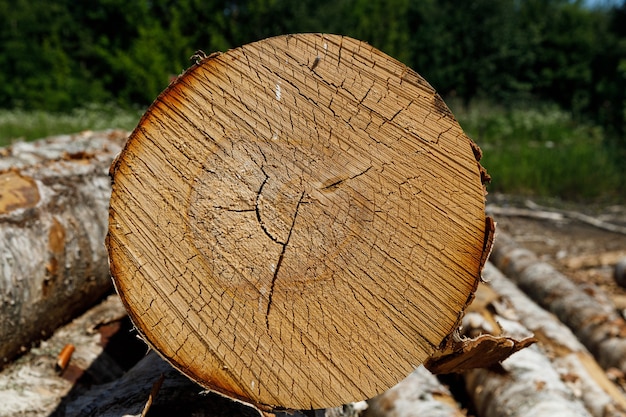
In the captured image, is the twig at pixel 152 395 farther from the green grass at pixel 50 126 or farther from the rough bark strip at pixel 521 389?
the green grass at pixel 50 126

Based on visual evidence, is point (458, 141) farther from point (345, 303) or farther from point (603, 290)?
point (603, 290)

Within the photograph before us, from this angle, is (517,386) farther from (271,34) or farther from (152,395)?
(271,34)

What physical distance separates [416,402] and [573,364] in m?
1.14

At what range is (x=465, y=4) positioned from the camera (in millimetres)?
17547

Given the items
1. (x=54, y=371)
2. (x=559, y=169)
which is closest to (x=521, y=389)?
(x=54, y=371)

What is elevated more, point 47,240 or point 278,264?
Answer: point 47,240

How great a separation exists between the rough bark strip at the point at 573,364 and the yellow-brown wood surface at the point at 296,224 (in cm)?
150

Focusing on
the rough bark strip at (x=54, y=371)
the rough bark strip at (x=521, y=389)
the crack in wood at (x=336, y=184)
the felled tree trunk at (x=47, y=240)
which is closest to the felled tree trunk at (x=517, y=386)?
the rough bark strip at (x=521, y=389)

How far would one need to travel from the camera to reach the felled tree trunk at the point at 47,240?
2.05 meters

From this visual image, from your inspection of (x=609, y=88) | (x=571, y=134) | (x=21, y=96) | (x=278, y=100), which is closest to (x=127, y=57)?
(x=21, y=96)

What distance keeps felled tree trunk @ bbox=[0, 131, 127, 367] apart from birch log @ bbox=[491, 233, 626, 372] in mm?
2939

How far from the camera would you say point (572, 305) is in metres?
3.37

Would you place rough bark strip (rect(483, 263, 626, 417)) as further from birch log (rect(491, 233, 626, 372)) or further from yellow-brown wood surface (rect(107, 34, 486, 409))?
yellow-brown wood surface (rect(107, 34, 486, 409))

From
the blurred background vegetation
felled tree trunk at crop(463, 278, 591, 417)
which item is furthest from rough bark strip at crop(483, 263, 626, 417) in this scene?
the blurred background vegetation
